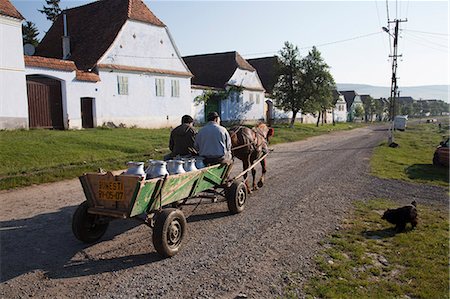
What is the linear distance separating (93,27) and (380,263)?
86.3ft

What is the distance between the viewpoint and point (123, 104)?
23828 millimetres

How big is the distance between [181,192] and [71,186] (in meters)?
5.37

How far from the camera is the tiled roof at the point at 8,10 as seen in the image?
17.1m

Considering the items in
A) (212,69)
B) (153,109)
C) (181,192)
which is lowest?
(181,192)

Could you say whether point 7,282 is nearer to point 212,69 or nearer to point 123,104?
point 123,104

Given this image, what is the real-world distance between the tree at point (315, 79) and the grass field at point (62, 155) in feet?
85.6

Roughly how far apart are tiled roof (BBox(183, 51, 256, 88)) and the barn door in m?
16.3

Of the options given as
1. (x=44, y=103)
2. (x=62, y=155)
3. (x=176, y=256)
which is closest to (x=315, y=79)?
(x=44, y=103)

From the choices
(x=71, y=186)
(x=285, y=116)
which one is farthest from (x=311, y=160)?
(x=285, y=116)

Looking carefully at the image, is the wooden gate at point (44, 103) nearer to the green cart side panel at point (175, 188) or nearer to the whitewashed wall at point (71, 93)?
the whitewashed wall at point (71, 93)

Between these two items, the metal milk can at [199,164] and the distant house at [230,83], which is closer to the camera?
the metal milk can at [199,164]

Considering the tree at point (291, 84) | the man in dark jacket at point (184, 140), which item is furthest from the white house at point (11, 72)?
the tree at point (291, 84)

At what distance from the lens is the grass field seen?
1052 centimetres

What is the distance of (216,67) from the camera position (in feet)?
126
